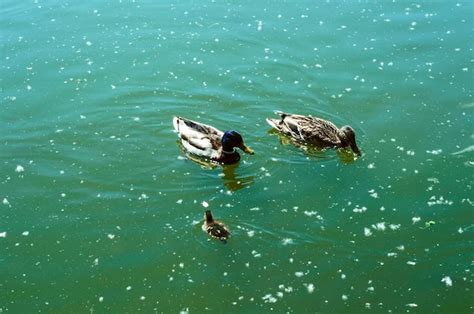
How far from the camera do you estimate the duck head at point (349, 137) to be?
1123 centimetres

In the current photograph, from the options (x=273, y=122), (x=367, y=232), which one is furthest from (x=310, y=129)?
(x=367, y=232)

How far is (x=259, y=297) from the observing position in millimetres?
8711

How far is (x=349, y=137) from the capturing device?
11242 millimetres

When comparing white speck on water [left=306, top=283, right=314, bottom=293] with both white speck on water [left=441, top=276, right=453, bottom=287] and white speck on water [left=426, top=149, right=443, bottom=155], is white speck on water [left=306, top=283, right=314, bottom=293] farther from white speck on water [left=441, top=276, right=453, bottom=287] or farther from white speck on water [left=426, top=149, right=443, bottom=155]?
white speck on water [left=426, top=149, right=443, bottom=155]

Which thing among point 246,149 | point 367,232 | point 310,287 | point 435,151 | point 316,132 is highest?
point 316,132

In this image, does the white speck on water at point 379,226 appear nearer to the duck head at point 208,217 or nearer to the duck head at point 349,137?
the duck head at point 349,137

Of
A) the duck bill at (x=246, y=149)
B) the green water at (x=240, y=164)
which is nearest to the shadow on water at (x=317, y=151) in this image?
the green water at (x=240, y=164)

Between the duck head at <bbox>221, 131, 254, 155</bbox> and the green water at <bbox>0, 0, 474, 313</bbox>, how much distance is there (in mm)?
301

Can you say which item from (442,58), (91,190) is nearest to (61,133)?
(91,190)

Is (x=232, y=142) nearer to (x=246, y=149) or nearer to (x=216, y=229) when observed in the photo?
(x=246, y=149)

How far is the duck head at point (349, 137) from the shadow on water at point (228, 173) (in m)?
1.72

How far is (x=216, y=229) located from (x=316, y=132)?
3012 millimetres

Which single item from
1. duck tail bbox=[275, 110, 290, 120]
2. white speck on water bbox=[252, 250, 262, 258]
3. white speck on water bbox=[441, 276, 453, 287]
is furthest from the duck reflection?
white speck on water bbox=[441, 276, 453, 287]

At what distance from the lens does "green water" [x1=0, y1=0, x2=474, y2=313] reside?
898cm
